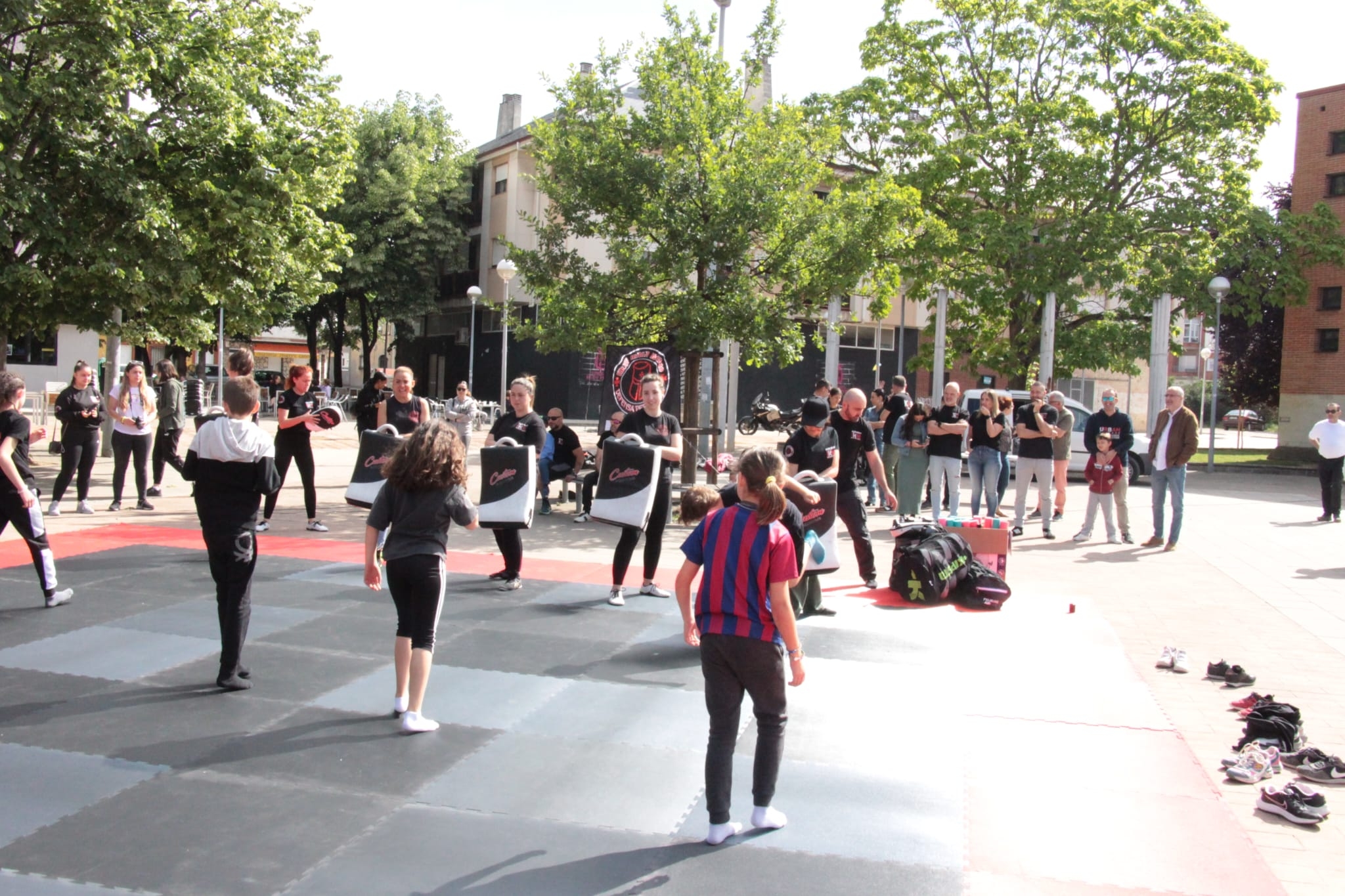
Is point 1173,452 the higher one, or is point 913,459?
point 1173,452

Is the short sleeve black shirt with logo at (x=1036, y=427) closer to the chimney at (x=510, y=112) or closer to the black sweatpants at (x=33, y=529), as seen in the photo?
the black sweatpants at (x=33, y=529)

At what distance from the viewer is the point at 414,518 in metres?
5.03

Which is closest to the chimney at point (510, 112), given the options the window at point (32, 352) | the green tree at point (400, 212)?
the green tree at point (400, 212)

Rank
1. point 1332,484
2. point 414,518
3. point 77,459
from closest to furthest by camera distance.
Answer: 1. point 414,518
2. point 77,459
3. point 1332,484

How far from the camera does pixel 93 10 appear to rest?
13523mm

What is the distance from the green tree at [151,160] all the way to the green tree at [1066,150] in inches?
543

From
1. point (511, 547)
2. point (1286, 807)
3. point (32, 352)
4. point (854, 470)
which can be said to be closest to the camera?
point (1286, 807)

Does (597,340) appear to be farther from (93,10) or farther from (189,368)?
(189,368)

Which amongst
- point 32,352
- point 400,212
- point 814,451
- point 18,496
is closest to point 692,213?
point 814,451

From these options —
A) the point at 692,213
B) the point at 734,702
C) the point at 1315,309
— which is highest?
the point at 1315,309

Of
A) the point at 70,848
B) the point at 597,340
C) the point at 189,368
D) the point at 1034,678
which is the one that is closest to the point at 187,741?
the point at 70,848

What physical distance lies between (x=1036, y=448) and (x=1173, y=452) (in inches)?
59.2

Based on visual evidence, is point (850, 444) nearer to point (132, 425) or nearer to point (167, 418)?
point (132, 425)

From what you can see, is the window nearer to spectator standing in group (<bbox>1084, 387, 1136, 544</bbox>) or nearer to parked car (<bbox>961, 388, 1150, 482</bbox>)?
Answer: parked car (<bbox>961, 388, 1150, 482</bbox>)
